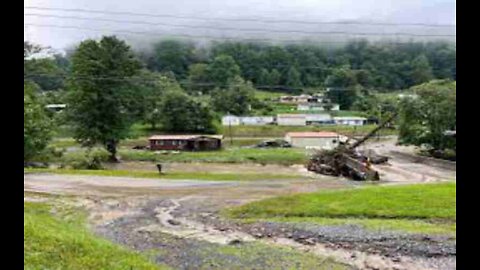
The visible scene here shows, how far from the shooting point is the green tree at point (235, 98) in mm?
12094

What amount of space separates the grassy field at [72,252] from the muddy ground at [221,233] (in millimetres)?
272

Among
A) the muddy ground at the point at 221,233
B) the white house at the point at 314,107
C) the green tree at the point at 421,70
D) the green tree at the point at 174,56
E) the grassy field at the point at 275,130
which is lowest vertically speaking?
the muddy ground at the point at 221,233

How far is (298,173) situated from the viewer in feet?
37.3

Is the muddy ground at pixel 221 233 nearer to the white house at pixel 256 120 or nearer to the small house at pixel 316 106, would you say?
the small house at pixel 316 106

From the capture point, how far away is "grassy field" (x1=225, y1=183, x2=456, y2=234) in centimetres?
654

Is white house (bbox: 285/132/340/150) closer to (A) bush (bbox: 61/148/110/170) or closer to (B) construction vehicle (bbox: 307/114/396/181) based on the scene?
(B) construction vehicle (bbox: 307/114/396/181)

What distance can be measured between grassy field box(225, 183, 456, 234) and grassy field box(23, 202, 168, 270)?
2.25 meters

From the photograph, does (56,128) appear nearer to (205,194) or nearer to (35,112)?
(35,112)

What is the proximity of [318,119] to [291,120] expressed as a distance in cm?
73

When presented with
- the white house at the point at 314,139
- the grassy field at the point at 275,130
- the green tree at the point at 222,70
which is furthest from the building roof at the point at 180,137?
the white house at the point at 314,139

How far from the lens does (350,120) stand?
499 inches

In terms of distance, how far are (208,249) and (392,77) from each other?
18.2 ft

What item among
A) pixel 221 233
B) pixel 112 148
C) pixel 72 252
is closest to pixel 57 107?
pixel 112 148

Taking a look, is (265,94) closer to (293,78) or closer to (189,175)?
(293,78)
